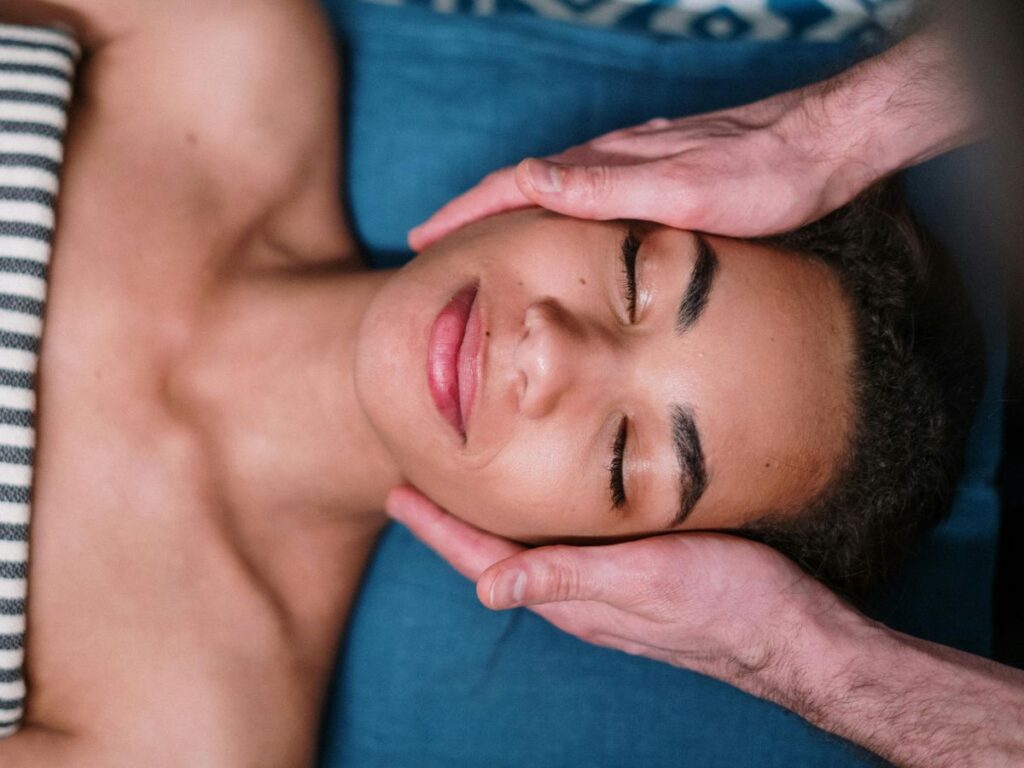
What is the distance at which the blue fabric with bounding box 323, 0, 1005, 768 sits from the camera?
1.89 meters

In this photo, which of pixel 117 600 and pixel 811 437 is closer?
pixel 811 437

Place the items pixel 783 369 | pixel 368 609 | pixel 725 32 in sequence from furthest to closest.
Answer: pixel 725 32 → pixel 368 609 → pixel 783 369

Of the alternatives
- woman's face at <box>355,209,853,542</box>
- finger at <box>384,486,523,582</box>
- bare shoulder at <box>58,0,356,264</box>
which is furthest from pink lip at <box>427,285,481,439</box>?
bare shoulder at <box>58,0,356,264</box>

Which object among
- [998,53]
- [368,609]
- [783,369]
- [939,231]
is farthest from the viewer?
[368,609]

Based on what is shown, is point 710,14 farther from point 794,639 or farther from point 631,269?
point 794,639

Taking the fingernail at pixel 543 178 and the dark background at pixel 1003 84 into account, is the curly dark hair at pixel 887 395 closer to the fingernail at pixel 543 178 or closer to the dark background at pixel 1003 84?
the dark background at pixel 1003 84

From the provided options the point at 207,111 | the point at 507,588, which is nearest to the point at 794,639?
the point at 507,588

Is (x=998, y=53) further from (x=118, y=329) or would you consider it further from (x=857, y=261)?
(x=118, y=329)

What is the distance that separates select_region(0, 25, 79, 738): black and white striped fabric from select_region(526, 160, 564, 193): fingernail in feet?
2.50

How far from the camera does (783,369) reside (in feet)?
4.39

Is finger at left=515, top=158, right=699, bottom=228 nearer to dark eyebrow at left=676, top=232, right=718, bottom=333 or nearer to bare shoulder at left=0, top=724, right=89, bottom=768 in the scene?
dark eyebrow at left=676, top=232, right=718, bottom=333

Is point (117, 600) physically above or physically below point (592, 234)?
below

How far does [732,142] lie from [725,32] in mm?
874

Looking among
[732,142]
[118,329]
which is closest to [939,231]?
[732,142]
